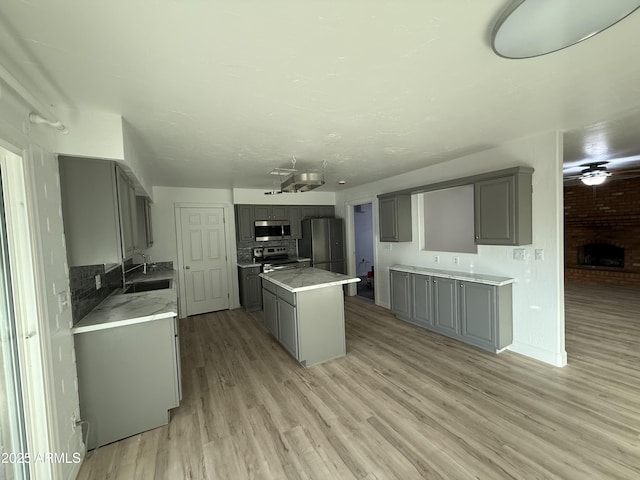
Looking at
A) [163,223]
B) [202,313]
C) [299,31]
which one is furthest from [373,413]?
[163,223]

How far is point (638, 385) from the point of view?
241 centimetres

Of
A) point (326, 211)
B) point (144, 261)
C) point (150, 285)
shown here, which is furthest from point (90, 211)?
point (326, 211)

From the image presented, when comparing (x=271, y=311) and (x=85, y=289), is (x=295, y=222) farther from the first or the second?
(x=85, y=289)

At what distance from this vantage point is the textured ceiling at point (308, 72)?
3.58 feet

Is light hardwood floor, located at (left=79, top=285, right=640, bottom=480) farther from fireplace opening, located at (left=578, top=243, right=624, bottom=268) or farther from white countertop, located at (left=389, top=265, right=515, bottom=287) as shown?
fireplace opening, located at (left=578, top=243, right=624, bottom=268)

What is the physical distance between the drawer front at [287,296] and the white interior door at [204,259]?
245 centimetres

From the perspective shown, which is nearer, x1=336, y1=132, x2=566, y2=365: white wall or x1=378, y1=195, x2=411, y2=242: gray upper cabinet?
x1=336, y1=132, x2=566, y2=365: white wall

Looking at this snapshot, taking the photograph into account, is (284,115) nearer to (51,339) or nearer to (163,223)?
(51,339)

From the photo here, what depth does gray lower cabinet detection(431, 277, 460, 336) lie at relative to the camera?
3.41m

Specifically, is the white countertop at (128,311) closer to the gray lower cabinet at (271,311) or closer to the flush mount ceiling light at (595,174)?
the gray lower cabinet at (271,311)

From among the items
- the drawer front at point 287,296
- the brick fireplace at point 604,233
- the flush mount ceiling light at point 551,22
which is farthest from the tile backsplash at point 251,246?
the brick fireplace at point 604,233

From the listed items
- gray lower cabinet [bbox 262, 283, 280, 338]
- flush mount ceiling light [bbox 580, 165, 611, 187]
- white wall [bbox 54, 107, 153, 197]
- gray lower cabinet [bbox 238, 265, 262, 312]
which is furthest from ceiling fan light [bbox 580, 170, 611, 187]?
white wall [bbox 54, 107, 153, 197]

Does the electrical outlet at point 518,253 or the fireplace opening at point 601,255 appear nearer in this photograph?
the electrical outlet at point 518,253

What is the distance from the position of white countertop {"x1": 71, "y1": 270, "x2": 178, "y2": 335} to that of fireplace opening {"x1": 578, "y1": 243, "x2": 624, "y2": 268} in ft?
28.6
